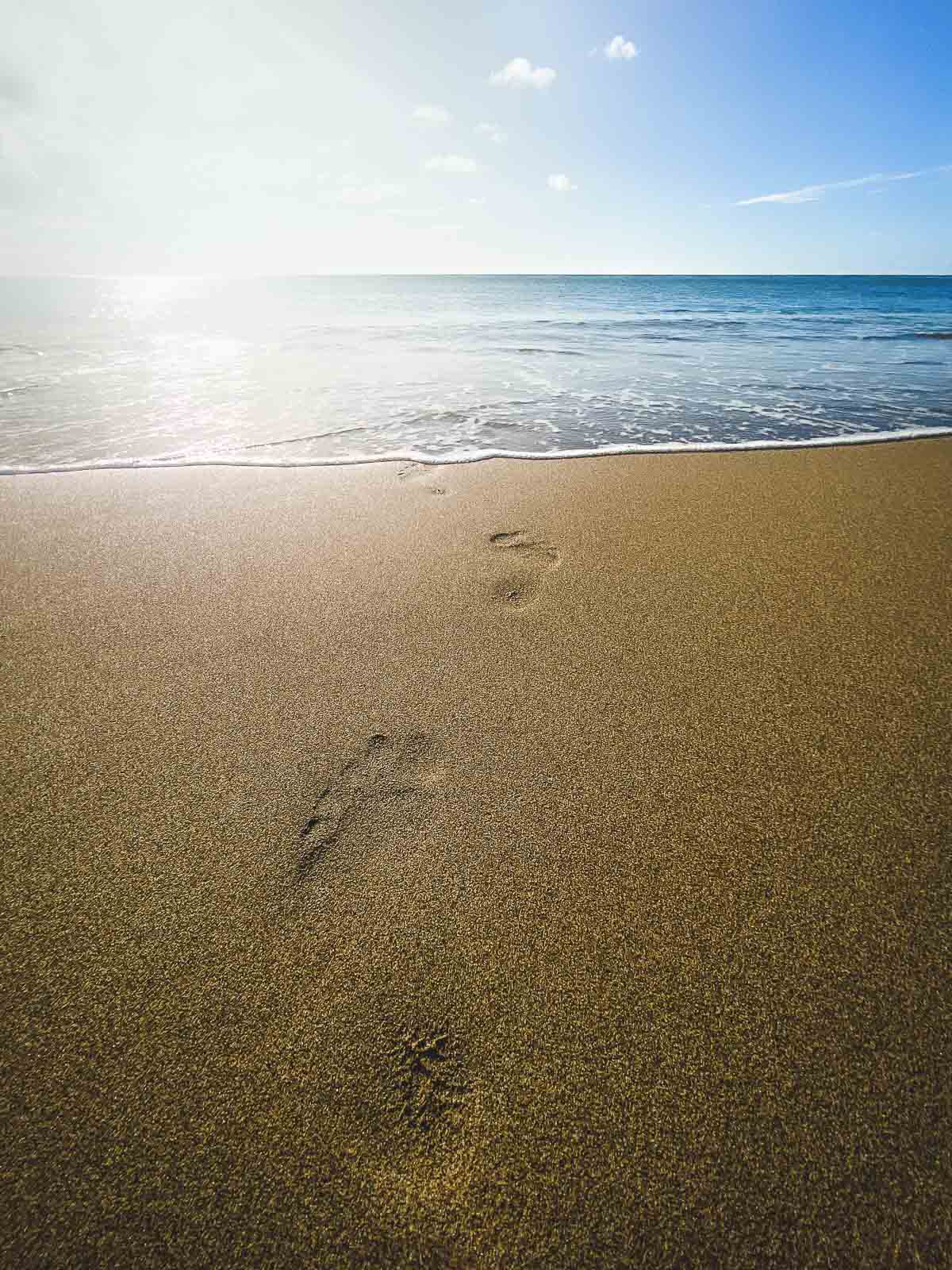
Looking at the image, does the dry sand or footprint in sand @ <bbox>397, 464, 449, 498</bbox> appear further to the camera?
footprint in sand @ <bbox>397, 464, 449, 498</bbox>

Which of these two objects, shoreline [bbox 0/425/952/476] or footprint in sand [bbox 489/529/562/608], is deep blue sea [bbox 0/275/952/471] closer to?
shoreline [bbox 0/425/952/476]

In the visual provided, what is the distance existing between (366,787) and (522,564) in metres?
1.62

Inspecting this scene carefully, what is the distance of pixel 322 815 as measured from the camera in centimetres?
158

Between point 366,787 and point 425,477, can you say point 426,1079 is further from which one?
point 425,477

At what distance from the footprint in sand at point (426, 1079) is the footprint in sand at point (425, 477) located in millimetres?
3272

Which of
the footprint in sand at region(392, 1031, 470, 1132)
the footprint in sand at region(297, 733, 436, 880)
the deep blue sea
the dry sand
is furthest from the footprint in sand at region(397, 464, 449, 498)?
the footprint in sand at region(392, 1031, 470, 1132)

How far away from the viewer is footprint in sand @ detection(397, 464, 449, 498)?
400 centimetres

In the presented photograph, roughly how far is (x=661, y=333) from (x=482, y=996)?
20.1m

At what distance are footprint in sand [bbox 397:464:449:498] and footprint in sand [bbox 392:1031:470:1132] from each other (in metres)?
3.27

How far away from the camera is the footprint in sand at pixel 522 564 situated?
264 cm

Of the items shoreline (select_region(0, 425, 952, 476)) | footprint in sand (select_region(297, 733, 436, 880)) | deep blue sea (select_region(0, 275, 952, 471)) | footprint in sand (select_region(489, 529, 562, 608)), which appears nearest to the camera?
footprint in sand (select_region(297, 733, 436, 880))

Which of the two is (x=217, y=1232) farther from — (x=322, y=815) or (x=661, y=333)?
(x=661, y=333)

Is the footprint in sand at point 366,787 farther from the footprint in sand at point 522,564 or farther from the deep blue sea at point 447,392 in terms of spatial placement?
the deep blue sea at point 447,392

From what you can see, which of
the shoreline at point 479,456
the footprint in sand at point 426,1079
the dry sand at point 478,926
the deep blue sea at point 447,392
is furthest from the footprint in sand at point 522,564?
the deep blue sea at point 447,392
